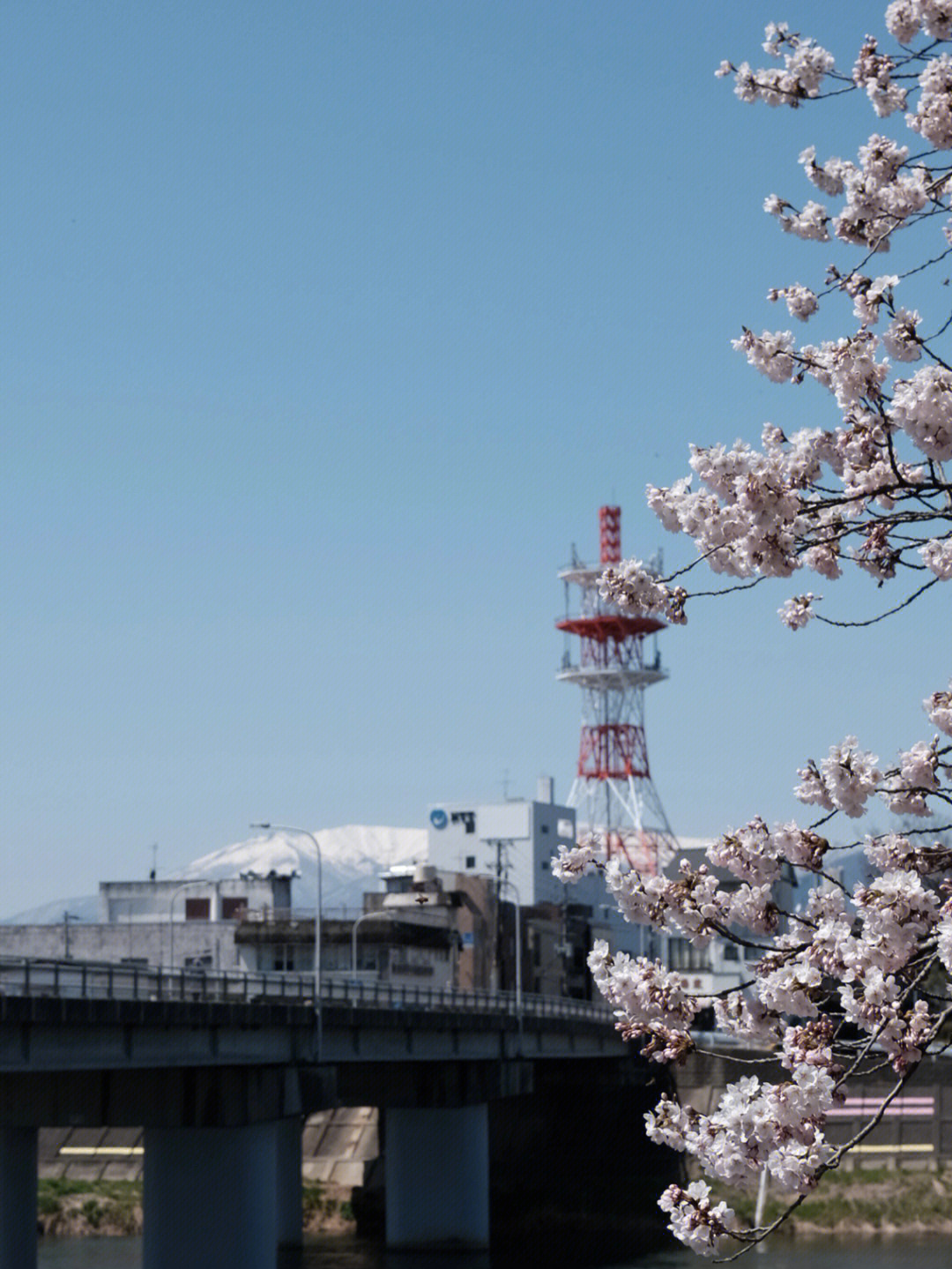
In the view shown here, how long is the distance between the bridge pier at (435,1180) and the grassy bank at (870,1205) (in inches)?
324

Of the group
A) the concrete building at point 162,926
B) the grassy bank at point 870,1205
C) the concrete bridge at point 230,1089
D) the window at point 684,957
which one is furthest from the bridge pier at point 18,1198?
the window at point 684,957

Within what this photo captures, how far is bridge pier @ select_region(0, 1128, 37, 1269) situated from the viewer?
41.0m

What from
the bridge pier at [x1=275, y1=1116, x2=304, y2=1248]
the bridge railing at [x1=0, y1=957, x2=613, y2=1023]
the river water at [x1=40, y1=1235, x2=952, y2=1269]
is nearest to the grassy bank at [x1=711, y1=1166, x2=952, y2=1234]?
the river water at [x1=40, y1=1235, x2=952, y2=1269]

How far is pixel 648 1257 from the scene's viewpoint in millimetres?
58375

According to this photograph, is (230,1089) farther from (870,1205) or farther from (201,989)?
(870,1205)

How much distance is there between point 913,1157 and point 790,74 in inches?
2451

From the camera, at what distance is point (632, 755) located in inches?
5148

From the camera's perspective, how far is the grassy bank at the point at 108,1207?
66375 millimetres

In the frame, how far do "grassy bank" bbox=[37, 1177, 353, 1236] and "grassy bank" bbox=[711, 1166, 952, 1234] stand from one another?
14.2m

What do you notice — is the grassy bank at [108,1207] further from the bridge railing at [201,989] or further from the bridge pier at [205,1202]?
the bridge pier at [205,1202]

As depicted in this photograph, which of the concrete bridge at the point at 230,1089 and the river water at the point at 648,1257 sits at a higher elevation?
the concrete bridge at the point at 230,1089

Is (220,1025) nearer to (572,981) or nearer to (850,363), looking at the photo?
(850,363)

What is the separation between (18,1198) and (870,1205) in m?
33.0

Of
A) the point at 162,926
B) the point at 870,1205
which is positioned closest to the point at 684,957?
the point at 162,926
